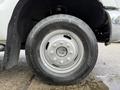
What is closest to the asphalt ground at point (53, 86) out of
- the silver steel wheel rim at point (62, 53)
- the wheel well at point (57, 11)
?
the silver steel wheel rim at point (62, 53)

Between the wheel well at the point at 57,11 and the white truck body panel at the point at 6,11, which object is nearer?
the white truck body panel at the point at 6,11

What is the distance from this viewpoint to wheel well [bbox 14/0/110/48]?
460 centimetres

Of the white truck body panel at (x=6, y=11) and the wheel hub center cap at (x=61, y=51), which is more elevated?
the white truck body panel at (x=6, y=11)

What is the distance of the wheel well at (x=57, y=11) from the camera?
4.60 meters

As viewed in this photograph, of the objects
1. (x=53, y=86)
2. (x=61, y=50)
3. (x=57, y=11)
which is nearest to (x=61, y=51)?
(x=61, y=50)

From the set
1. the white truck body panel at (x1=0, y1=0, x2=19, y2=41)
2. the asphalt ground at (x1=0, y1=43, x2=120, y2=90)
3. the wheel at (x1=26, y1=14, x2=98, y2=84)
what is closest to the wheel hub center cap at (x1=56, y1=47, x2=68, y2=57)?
the wheel at (x1=26, y1=14, x2=98, y2=84)

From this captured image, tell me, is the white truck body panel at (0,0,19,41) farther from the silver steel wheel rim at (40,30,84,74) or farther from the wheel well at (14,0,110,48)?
the silver steel wheel rim at (40,30,84,74)

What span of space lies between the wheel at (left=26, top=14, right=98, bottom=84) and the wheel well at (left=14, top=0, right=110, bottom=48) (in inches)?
15.0

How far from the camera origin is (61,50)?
4355mm

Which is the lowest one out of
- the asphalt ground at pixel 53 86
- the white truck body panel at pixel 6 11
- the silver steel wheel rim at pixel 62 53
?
the asphalt ground at pixel 53 86

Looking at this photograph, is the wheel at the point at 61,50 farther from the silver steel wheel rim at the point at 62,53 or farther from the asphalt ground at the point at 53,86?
the asphalt ground at the point at 53,86

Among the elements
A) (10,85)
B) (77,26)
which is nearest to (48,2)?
(77,26)

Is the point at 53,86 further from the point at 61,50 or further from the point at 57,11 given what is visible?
the point at 57,11

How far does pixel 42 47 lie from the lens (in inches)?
171
